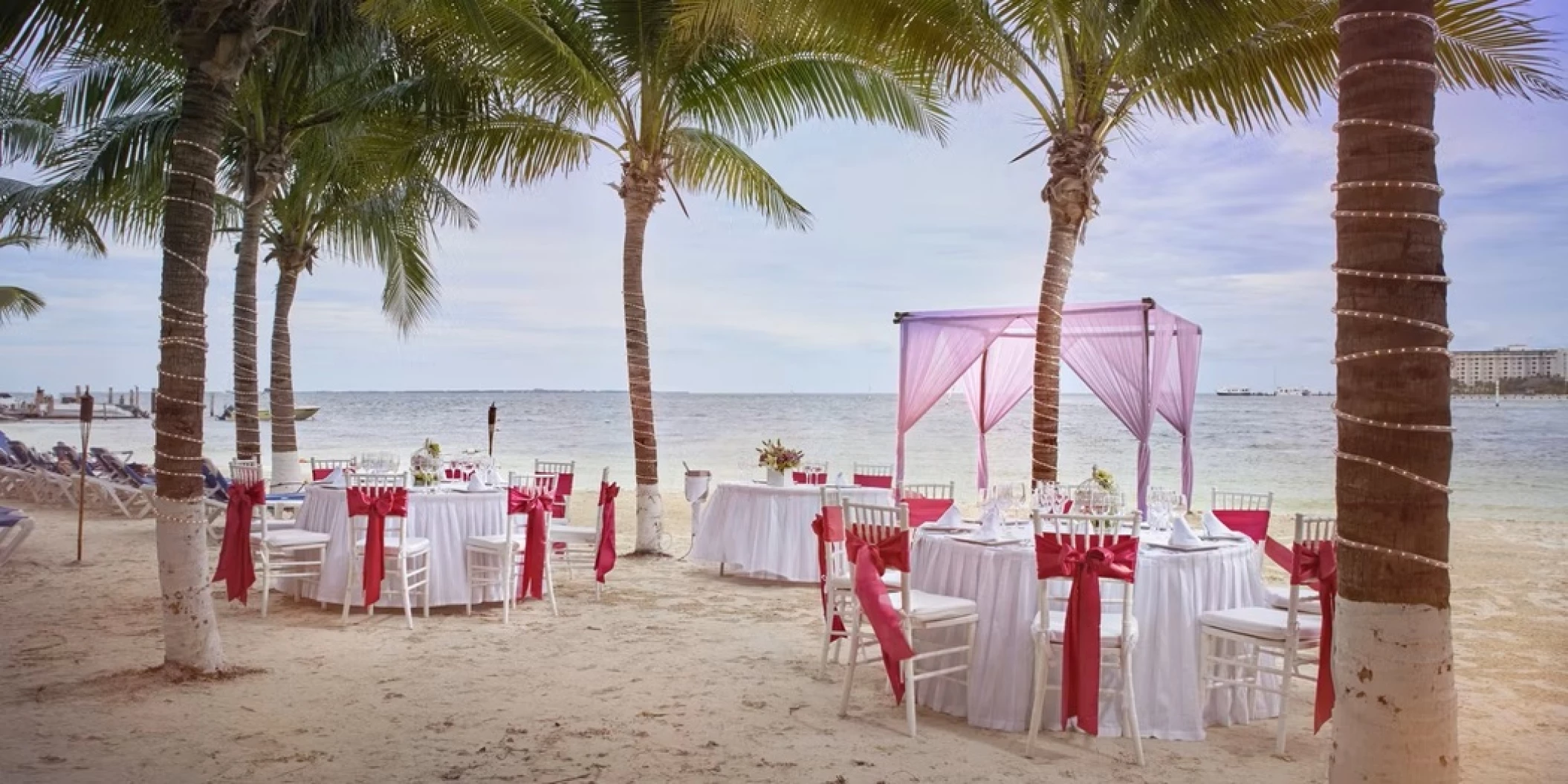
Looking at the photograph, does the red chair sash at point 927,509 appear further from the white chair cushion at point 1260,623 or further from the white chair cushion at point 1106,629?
the white chair cushion at point 1260,623

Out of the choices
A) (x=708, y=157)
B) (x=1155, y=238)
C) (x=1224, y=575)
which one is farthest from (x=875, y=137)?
(x=1224, y=575)

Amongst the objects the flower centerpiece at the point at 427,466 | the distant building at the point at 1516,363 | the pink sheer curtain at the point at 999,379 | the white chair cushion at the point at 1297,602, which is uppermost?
the distant building at the point at 1516,363

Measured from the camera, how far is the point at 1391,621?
2.19 m

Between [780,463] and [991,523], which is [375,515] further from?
[991,523]

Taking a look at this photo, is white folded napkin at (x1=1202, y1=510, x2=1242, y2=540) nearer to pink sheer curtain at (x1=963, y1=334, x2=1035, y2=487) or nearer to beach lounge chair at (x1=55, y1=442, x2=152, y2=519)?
pink sheer curtain at (x1=963, y1=334, x2=1035, y2=487)

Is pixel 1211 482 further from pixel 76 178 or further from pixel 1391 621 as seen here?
pixel 1391 621

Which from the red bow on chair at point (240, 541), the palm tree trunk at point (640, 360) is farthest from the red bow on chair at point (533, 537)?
the palm tree trunk at point (640, 360)

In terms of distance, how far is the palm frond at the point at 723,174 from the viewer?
1027 cm

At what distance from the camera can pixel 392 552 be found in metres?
6.64

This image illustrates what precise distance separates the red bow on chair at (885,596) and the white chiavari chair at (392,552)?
125 inches

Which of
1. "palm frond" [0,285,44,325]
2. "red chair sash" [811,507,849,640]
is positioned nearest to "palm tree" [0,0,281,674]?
"red chair sash" [811,507,849,640]

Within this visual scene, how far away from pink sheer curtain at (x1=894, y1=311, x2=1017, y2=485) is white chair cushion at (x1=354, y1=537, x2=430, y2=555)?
4754 millimetres

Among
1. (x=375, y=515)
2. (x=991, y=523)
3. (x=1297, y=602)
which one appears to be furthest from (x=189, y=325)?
(x=1297, y=602)

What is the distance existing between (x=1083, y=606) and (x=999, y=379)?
7.32 m
